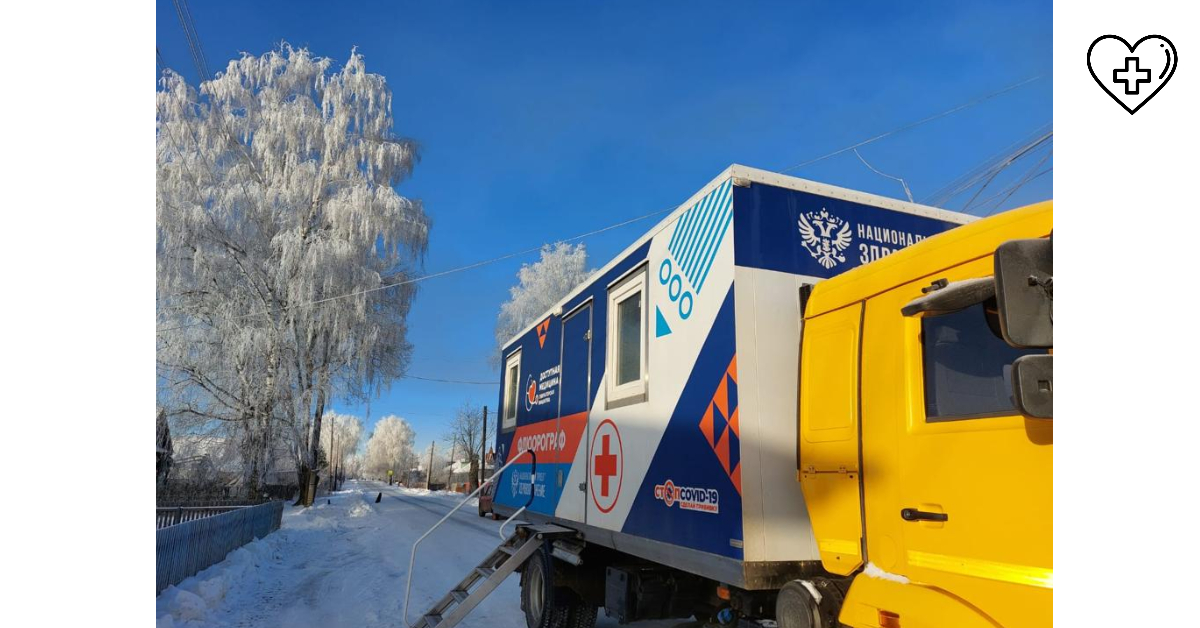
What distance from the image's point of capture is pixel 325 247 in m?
20.1

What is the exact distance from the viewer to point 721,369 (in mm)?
3826

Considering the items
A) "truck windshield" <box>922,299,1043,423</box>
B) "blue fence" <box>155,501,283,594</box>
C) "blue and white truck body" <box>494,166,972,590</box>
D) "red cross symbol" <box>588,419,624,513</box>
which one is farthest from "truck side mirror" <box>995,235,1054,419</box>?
"blue fence" <box>155,501,283,594</box>

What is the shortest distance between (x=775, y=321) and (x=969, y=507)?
1.46 metres

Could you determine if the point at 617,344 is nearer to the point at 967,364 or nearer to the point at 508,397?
the point at 967,364

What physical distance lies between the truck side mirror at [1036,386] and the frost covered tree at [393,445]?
145m

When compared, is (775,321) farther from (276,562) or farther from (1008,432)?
(276,562)

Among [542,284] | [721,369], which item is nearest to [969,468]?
[721,369]

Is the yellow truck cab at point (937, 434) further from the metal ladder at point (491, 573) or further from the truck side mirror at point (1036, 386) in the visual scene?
the metal ladder at point (491, 573)

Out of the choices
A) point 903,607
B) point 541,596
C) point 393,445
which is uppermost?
point 903,607

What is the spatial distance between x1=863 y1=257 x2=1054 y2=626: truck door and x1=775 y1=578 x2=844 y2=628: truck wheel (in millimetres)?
498

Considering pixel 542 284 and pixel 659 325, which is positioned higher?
pixel 542 284

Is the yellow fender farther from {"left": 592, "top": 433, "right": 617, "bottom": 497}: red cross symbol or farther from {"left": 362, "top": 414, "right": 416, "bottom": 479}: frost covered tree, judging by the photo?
{"left": 362, "top": 414, "right": 416, "bottom": 479}: frost covered tree
